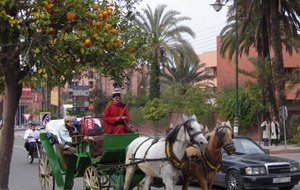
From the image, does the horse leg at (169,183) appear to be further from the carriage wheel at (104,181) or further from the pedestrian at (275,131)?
the pedestrian at (275,131)

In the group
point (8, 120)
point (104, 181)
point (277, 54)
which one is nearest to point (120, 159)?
→ point (104, 181)

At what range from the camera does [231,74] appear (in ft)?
173

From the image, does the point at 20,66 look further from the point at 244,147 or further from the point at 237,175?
the point at 244,147

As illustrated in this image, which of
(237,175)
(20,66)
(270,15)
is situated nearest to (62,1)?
(20,66)

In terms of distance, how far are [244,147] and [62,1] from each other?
8191mm

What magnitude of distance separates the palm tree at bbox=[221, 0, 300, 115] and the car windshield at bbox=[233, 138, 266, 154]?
18.0 meters

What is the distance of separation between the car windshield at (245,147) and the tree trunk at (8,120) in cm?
683

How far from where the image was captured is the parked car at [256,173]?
12.8 m

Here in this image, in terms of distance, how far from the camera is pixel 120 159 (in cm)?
1126

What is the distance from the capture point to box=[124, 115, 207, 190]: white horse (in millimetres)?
9453

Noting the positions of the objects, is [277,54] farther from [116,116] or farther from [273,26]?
[116,116]

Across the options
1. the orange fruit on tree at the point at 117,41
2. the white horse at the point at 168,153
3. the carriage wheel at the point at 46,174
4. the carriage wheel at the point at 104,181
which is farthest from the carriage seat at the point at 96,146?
the orange fruit on tree at the point at 117,41

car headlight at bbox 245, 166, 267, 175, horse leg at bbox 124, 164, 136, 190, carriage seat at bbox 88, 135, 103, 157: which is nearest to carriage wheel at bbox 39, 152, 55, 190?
carriage seat at bbox 88, 135, 103, 157

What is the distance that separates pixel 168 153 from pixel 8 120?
8.99 feet
